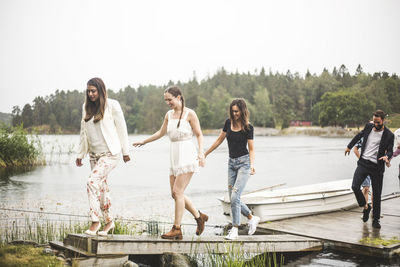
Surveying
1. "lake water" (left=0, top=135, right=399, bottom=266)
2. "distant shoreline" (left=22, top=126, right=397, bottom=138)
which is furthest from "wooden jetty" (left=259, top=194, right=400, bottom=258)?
"distant shoreline" (left=22, top=126, right=397, bottom=138)

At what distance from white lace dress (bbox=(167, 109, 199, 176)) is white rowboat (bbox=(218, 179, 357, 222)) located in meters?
3.94

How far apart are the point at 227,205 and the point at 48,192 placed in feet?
48.5

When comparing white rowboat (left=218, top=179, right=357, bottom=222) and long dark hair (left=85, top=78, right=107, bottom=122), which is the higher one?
long dark hair (left=85, top=78, right=107, bottom=122)

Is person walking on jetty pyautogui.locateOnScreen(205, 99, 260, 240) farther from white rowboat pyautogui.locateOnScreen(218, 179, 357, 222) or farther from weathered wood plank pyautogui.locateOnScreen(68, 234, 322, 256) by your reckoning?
white rowboat pyautogui.locateOnScreen(218, 179, 357, 222)

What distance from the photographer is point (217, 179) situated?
29297mm

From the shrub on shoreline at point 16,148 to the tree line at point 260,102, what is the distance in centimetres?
6582

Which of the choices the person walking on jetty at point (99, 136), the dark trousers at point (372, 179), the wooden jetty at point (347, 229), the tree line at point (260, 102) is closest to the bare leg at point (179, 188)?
the person walking on jetty at point (99, 136)

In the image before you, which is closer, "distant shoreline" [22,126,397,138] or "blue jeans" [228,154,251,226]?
"blue jeans" [228,154,251,226]

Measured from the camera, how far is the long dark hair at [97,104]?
5422mm

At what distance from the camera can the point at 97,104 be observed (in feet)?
18.1

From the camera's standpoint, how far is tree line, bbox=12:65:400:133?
9664cm

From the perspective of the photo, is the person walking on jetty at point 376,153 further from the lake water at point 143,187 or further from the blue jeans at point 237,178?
the blue jeans at point 237,178

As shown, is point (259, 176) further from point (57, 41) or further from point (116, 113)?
point (57, 41)

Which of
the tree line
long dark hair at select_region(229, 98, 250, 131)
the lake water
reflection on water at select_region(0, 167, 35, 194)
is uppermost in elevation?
the tree line
